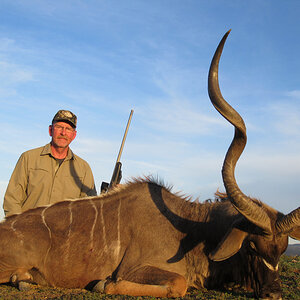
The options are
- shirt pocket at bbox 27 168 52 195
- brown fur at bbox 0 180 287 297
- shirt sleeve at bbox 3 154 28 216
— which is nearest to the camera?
brown fur at bbox 0 180 287 297

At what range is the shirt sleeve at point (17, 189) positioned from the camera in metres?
6.26

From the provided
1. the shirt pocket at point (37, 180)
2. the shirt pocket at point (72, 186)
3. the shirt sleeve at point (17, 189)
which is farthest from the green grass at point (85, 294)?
the shirt pocket at point (72, 186)

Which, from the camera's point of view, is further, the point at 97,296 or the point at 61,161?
the point at 61,161

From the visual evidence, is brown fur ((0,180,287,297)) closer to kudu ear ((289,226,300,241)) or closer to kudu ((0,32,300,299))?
kudu ((0,32,300,299))

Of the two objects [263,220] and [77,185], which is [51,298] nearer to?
[263,220]

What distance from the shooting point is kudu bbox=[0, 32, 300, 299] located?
14.3 feet

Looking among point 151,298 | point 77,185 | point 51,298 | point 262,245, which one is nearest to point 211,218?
point 262,245

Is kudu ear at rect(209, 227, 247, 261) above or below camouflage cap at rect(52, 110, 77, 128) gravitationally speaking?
below

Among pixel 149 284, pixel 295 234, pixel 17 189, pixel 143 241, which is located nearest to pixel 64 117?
pixel 17 189

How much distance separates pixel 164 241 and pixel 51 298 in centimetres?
156

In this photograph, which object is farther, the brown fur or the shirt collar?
the shirt collar

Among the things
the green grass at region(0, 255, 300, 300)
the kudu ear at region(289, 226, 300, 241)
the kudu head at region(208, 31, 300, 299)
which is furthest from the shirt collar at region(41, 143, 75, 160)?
the kudu ear at region(289, 226, 300, 241)

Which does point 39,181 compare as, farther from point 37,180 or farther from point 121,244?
point 121,244

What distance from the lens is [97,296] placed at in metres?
4.28
